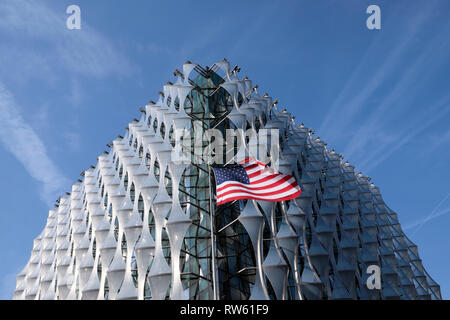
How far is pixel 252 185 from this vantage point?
83.6ft

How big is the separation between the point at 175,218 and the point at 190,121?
11.2 meters

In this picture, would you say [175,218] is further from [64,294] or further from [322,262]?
[64,294]

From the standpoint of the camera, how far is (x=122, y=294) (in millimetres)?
28500

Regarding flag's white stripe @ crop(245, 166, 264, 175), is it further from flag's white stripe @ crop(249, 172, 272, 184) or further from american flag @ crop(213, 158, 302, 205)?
flag's white stripe @ crop(249, 172, 272, 184)

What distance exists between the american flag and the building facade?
317cm

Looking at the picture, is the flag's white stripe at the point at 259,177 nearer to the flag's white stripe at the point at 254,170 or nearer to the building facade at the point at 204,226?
the flag's white stripe at the point at 254,170

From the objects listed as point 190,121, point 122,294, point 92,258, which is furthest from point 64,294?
point 190,121

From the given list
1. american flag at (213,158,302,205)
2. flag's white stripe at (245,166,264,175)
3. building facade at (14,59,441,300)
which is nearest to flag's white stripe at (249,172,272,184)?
american flag at (213,158,302,205)

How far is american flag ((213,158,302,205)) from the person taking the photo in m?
24.2

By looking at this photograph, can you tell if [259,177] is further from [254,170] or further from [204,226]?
[204,226]

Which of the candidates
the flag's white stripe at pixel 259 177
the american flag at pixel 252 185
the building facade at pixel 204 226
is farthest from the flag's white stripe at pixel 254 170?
the building facade at pixel 204 226

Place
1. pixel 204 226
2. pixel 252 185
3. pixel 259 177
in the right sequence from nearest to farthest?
pixel 252 185 → pixel 259 177 → pixel 204 226

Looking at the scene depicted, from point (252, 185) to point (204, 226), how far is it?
26.5 ft

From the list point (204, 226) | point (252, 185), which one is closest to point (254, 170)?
point (252, 185)
